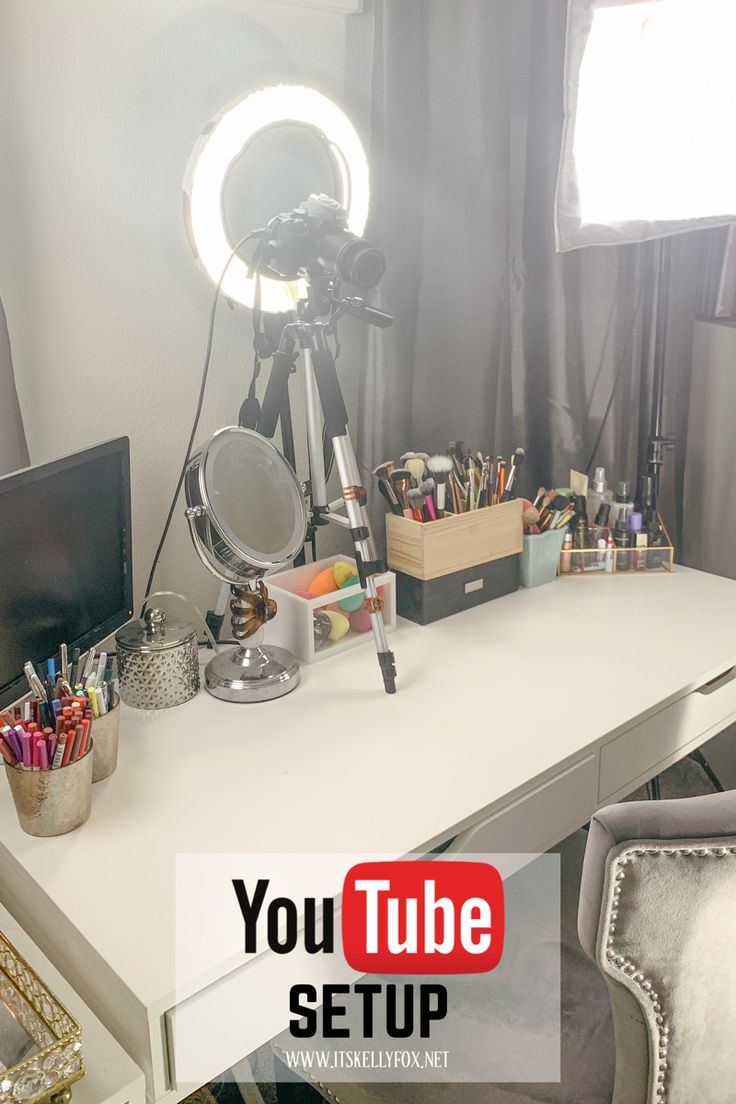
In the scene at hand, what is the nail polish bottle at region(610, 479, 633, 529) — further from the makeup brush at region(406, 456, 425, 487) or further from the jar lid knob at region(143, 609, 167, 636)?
the jar lid knob at region(143, 609, 167, 636)

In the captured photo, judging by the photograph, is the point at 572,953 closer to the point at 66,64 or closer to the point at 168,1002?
the point at 168,1002

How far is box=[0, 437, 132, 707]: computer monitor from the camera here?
3.65ft

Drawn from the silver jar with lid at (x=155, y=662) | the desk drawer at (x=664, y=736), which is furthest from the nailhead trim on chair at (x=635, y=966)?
the silver jar with lid at (x=155, y=662)

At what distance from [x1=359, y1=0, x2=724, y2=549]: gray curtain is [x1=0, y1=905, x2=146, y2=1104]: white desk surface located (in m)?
1.01

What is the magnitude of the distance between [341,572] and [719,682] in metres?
0.58

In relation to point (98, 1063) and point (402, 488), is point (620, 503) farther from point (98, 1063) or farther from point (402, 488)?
point (98, 1063)

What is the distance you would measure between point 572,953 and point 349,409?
3.30 ft

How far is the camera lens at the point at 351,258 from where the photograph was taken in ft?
4.21

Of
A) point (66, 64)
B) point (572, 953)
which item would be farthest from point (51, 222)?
point (572, 953)

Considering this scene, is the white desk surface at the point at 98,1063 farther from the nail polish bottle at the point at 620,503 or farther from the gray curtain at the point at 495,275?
the nail polish bottle at the point at 620,503

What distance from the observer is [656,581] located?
171 cm

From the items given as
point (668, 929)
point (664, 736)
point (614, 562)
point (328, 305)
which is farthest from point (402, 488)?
point (668, 929)

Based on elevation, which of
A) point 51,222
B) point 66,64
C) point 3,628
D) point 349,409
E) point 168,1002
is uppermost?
point 66,64

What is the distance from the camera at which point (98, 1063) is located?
85 cm
